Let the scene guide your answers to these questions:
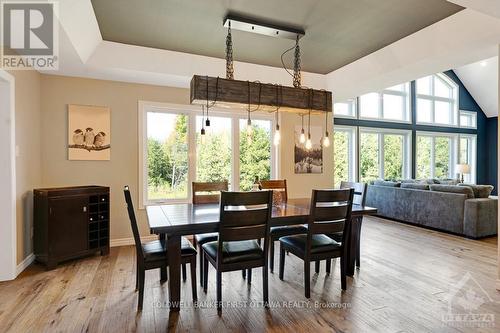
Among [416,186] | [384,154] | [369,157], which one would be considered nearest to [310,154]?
[416,186]

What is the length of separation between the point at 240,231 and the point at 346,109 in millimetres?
6183

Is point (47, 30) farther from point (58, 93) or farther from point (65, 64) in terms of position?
point (58, 93)

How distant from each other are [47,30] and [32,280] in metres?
2.57

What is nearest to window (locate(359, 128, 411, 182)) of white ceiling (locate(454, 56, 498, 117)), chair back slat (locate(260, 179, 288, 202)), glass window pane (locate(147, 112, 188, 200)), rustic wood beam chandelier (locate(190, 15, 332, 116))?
white ceiling (locate(454, 56, 498, 117))

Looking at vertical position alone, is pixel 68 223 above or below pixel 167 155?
below

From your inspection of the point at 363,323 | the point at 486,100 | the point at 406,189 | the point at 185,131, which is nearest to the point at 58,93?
the point at 185,131

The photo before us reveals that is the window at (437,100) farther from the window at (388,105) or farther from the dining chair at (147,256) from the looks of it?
the dining chair at (147,256)

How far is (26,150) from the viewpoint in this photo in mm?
3336

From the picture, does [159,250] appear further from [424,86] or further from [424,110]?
[424,86]

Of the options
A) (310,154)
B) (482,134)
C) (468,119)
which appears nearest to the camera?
(310,154)

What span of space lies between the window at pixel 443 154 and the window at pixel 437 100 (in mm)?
512

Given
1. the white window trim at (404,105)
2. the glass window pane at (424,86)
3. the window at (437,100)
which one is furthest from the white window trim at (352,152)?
the glass window pane at (424,86)

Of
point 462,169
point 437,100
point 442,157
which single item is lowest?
point 462,169

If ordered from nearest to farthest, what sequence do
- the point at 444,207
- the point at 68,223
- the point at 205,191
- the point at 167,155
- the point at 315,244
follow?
the point at 315,244
the point at 68,223
the point at 205,191
the point at 167,155
the point at 444,207
